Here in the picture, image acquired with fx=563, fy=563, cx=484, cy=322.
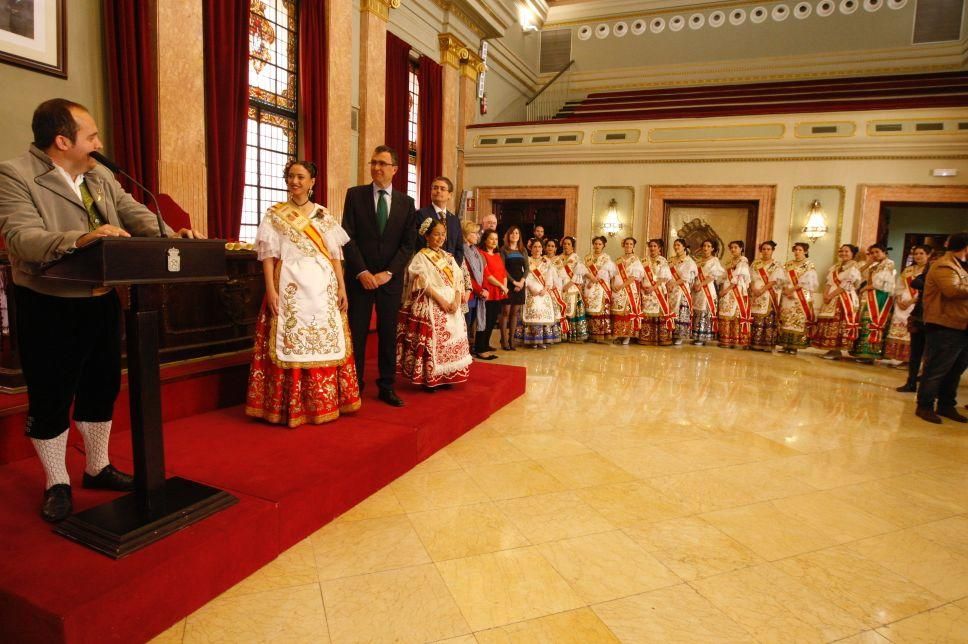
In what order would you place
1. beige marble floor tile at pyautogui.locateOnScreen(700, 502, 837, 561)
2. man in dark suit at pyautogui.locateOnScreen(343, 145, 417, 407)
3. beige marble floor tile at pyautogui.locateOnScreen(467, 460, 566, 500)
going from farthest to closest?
man in dark suit at pyautogui.locateOnScreen(343, 145, 417, 407) → beige marble floor tile at pyautogui.locateOnScreen(467, 460, 566, 500) → beige marble floor tile at pyautogui.locateOnScreen(700, 502, 837, 561)

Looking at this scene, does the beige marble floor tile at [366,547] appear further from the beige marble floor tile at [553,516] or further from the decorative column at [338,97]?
the decorative column at [338,97]

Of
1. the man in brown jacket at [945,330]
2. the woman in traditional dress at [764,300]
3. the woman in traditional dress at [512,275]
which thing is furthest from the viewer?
the woman in traditional dress at [764,300]

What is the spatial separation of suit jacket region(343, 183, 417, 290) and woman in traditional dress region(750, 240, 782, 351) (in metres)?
5.47

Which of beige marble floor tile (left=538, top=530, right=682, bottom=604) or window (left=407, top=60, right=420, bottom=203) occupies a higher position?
window (left=407, top=60, right=420, bottom=203)

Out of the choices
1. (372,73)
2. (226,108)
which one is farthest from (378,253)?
(372,73)

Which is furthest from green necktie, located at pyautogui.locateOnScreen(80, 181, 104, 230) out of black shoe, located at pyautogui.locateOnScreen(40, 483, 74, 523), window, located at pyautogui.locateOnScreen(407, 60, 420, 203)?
window, located at pyautogui.locateOnScreen(407, 60, 420, 203)

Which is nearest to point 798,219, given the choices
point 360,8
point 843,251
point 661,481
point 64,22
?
point 843,251

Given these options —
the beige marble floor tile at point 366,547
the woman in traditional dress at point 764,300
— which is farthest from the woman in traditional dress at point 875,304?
the beige marble floor tile at point 366,547

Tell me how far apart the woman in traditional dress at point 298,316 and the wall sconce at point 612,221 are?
26.8 feet

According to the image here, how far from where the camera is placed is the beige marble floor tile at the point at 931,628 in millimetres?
1642

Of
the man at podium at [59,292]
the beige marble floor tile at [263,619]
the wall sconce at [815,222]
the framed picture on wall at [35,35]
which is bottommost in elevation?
the beige marble floor tile at [263,619]

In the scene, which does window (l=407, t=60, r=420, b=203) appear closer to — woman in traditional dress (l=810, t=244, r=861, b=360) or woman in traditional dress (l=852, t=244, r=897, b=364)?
woman in traditional dress (l=810, t=244, r=861, b=360)

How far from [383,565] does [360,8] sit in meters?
7.96

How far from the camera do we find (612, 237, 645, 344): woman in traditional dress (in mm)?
7219
